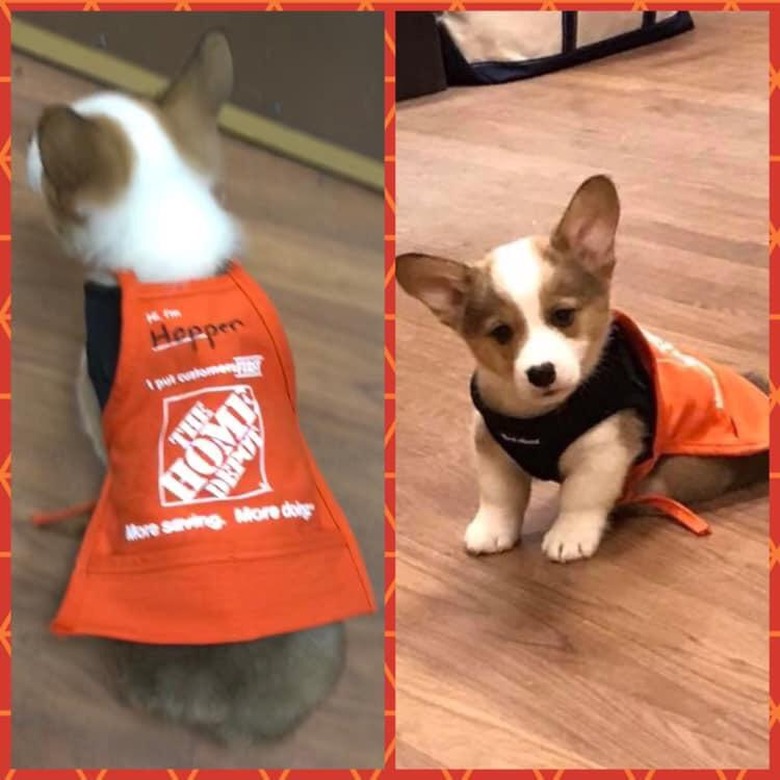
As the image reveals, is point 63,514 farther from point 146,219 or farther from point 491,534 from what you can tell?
point 491,534

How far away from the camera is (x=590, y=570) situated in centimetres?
156

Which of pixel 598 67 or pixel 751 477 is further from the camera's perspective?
pixel 598 67

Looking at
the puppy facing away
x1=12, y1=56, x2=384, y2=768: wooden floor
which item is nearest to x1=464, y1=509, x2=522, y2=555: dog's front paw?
the puppy facing away

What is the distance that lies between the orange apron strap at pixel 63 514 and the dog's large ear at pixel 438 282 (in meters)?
0.48

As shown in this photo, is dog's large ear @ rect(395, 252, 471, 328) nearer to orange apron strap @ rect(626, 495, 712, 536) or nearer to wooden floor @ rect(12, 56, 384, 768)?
wooden floor @ rect(12, 56, 384, 768)

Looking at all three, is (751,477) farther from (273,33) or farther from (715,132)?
(715,132)

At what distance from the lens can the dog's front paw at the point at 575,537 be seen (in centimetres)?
157

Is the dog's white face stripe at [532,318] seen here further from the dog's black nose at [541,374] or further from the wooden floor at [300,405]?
the wooden floor at [300,405]

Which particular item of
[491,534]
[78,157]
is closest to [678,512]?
[491,534]

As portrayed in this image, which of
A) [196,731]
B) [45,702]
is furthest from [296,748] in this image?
[45,702]

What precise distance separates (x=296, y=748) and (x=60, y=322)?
0.61 m

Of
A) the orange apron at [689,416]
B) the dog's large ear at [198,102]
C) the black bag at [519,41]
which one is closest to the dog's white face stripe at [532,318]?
Result: the orange apron at [689,416]

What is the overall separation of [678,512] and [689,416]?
0.42 ft

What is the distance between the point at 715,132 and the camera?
2.99 meters
